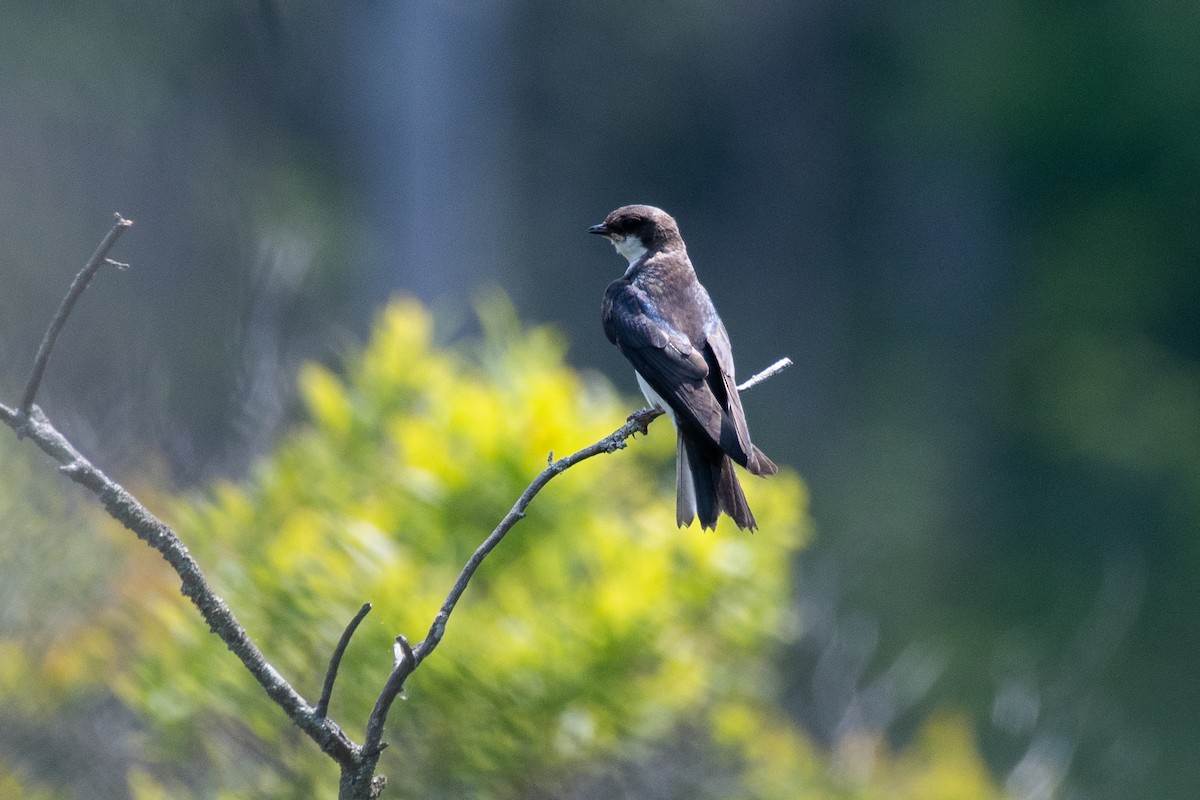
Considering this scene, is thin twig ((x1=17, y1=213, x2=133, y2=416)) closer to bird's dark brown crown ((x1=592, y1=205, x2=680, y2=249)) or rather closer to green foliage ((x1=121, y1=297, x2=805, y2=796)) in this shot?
green foliage ((x1=121, y1=297, x2=805, y2=796))

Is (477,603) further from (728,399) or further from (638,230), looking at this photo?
(728,399)

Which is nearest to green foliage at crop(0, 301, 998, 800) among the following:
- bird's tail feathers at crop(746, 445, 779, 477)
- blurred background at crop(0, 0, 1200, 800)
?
bird's tail feathers at crop(746, 445, 779, 477)

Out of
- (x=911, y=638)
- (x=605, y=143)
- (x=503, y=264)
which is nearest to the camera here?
(x=911, y=638)

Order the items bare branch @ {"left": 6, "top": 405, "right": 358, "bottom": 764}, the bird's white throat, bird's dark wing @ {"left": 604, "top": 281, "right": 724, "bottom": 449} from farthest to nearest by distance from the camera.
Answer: the bird's white throat, bird's dark wing @ {"left": 604, "top": 281, "right": 724, "bottom": 449}, bare branch @ {"left": 6, "top": 405, "right": 358, "bottom": 764}

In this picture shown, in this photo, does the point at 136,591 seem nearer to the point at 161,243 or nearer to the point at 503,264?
the point at 161,243

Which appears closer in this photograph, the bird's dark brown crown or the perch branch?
the perch branch

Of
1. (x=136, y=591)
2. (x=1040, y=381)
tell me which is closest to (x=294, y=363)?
(x=136, y=591)

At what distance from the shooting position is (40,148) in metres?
9.34

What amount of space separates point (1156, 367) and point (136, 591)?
1179cm

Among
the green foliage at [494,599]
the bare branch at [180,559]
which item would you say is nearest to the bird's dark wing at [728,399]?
the green foliage at [494,599]

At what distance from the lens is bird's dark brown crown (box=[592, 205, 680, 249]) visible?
3.05 m

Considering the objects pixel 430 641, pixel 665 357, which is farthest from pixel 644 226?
pixel 430 641

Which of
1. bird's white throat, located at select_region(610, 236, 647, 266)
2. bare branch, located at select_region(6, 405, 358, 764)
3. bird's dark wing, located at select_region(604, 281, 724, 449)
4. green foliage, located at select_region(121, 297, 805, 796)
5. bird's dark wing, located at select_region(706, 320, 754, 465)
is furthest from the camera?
bird's white throat, located at select_region(610, 236, 647, 266)

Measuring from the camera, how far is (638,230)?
3096 millimetres
